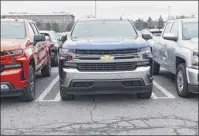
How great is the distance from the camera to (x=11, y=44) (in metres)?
6.31

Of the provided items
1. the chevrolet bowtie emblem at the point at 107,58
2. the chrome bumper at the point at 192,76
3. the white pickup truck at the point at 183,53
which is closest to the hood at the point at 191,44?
the white pickup truck at the point at 183,53

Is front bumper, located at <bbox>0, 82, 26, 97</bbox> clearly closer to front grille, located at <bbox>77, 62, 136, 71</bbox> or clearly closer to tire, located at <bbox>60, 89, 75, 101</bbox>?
tire, located at <bbox>60, 89, 75, 101</bbox>

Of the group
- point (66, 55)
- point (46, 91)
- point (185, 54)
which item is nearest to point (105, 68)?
point (66, 55)

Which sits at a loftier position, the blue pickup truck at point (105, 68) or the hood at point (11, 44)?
the hood at point (11, 44)

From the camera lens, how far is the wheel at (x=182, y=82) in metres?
6.74

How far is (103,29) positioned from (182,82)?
2.16m

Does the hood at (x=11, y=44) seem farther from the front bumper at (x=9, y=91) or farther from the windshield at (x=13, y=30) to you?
the front bumper at (x=9, y=91)

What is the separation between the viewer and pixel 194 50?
6.41 metres

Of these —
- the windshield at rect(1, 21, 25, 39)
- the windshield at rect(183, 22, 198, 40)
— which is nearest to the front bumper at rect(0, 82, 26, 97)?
the windshield at rect(1, 21, 25, 39)

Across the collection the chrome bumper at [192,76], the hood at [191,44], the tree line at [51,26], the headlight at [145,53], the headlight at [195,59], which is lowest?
the chrome bumper at [192,76]

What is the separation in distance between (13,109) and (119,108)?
2.00m

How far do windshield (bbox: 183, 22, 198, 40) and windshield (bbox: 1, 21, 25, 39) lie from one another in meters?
3.65

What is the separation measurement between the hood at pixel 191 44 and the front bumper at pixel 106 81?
100cm

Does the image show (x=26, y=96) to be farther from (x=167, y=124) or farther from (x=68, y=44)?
(x=167, y=124)
